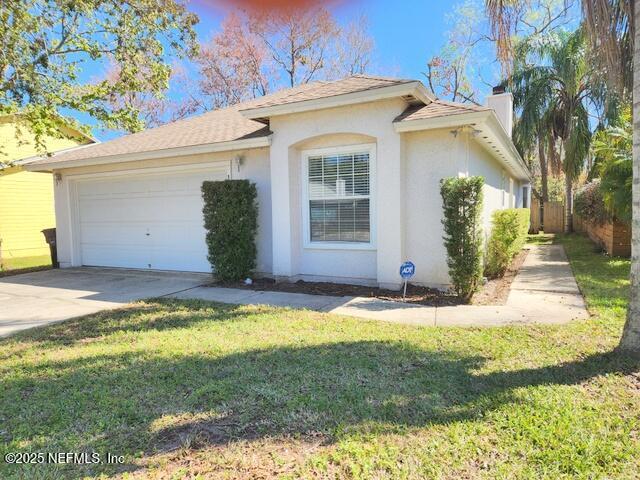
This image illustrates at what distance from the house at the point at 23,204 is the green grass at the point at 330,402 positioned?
14285 mm

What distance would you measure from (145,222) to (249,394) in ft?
28.4

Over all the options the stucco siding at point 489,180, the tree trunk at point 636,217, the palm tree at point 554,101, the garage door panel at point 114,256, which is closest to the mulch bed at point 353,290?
the stucco siding at point 489,180

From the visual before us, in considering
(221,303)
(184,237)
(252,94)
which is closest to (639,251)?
(221,303)

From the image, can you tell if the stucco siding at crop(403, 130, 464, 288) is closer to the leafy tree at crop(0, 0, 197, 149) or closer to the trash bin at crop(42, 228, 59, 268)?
the leafy tree at crop(0, 0, 197, 149)

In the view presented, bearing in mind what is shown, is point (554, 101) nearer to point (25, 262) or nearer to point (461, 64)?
point (461, 64)

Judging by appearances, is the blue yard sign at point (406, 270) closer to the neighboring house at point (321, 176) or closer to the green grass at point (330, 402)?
the neighboring house at point (321, 176)

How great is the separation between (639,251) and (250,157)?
739cm

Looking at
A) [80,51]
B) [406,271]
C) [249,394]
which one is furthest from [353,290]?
[80,51]

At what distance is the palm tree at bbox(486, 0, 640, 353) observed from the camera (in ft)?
12.8

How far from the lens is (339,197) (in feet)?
27.3

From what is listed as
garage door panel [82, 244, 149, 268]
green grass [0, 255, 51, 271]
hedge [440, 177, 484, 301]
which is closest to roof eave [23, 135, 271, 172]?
garage door panel [82, 244, 149, 268]

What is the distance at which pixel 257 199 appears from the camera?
9320 millimetres

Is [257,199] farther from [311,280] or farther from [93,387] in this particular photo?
[93,387]

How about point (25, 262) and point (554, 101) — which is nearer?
point (25, 262)
